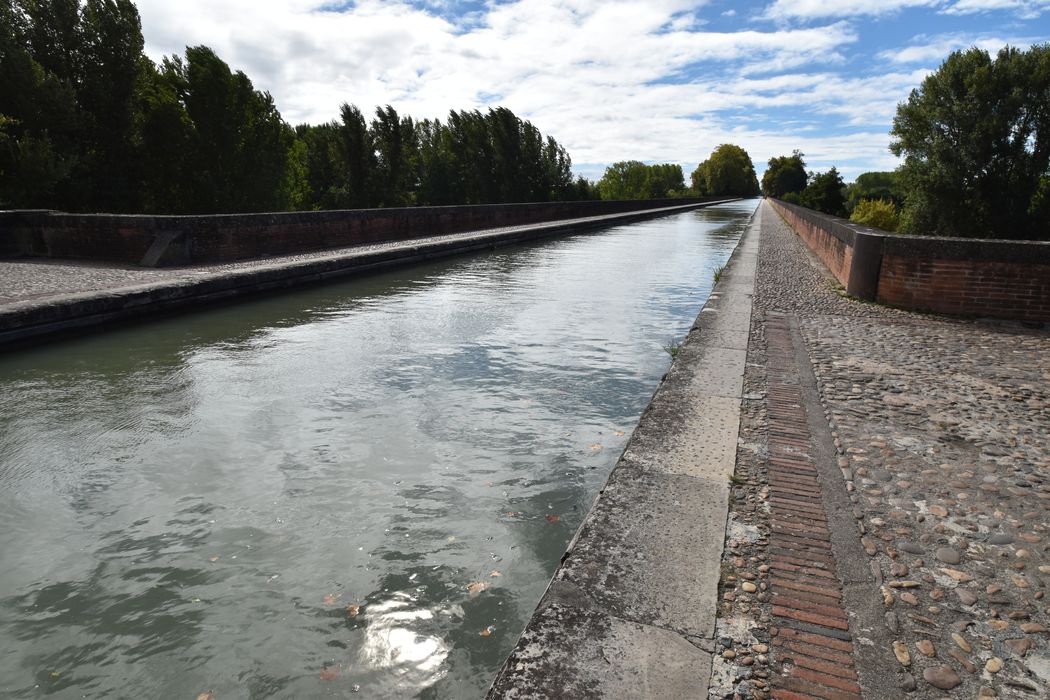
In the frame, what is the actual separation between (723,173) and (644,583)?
467 ft

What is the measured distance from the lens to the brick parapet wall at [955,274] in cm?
636

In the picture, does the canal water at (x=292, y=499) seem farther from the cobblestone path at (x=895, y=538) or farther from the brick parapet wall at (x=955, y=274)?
the brick parapet wall at (x=955, y=274)

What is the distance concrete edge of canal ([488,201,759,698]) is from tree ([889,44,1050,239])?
3956cm

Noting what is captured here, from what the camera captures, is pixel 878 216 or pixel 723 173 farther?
pixel 723 173

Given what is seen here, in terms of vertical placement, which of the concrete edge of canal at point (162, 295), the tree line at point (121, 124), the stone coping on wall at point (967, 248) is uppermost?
the tree line at point (121, 124)

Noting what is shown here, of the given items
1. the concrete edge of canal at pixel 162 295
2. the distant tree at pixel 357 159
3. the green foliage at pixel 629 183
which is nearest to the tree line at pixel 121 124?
the distant tree at pixel 357 159

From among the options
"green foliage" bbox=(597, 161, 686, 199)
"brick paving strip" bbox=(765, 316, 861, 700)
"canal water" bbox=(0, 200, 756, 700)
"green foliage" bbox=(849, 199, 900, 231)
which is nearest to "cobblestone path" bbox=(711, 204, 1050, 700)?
"brick paving strip" bbox=(765, 316, 861, 700)

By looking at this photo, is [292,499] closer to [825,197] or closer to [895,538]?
[895,538]

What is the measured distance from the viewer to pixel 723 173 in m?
132

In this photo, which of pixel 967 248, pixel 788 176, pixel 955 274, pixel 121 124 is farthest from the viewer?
pixel 788 176

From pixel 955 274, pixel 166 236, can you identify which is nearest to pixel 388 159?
pixel 166 236

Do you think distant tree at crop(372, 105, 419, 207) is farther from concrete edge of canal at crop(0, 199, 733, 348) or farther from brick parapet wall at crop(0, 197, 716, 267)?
concrete edge of canal at crop(0, 199, 733, 348)

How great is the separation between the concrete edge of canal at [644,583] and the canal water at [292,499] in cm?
30

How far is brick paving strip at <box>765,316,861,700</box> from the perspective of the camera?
1.69 m
